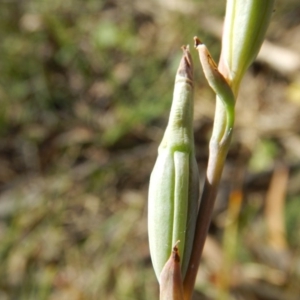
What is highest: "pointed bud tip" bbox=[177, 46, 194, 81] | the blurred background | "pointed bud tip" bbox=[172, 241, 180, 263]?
"pointed bud tip" bbox=[177, 46, 194, 81]

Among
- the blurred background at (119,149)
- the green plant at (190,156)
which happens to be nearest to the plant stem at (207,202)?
the green plant at (190,156)

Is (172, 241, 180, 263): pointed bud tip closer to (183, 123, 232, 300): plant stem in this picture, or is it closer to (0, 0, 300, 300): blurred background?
(183, 123, 232, 300): plant stem

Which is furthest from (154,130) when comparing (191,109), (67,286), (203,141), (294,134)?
(191,109)

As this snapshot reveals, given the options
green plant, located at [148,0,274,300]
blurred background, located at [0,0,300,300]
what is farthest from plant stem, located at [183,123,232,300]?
blurred background, located at [0,0,300,300]

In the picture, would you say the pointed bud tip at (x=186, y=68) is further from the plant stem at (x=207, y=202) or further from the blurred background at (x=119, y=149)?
the blurred background at (x=119, y=149)

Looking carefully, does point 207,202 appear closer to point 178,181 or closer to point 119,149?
point 178,181

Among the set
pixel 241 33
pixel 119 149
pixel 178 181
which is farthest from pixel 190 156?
pixel 119 149
